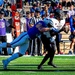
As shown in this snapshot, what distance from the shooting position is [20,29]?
16.7 metres

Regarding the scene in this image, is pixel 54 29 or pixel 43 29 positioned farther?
pixel 54 29

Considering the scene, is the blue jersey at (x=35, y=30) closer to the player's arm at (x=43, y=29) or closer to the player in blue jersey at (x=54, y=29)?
the player's arm at (x=43, y=29)

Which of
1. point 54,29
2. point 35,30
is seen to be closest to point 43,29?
point 35,30

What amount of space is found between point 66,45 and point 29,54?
260 centimetres

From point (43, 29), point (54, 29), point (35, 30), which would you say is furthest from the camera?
point (54, 29)

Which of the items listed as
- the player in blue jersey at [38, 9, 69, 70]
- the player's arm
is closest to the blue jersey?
the player's arm

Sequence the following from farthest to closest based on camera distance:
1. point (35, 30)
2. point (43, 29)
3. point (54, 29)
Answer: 1. point (54, 29)
2. point (35, 30)
3. point (43, 29)

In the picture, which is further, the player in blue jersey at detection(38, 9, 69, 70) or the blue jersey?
the player in blue jersey at detection(38, 9, 69, 70)

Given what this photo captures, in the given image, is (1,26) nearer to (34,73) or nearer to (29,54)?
(29,54)

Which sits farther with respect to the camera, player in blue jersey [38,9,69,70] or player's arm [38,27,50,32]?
player in blue jersey [38,9,69,70]

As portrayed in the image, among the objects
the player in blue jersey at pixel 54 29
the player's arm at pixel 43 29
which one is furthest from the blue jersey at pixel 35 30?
the player in blue jersey at pixel 54 29

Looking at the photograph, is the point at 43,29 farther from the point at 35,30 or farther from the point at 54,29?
the point at 54,29

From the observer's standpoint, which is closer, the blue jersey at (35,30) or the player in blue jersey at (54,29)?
the blue jersey at (35,30)

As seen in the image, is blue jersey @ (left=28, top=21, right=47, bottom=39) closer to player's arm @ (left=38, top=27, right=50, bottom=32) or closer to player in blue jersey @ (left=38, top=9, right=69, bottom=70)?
player's arm @ (left=38, top=27, right=50, bottom=32)
